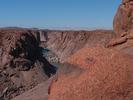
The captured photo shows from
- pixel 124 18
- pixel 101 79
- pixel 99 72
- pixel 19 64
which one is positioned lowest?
pixel 19 64

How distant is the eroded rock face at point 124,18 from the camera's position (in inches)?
507

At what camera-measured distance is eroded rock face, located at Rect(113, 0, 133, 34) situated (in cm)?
1287

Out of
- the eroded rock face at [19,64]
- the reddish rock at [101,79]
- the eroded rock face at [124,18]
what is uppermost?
the eroded rock face at [124,18]

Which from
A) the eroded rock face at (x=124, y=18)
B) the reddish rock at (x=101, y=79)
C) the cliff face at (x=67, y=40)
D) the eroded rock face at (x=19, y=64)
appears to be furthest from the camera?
the cliff face at (x=67, y=40)

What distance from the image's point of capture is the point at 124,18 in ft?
43.2

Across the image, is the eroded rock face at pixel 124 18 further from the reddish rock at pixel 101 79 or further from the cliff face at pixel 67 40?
the cliff face at pixel 67 40

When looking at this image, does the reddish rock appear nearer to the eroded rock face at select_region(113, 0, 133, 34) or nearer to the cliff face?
the eroded rock face at select_region(113, 0, 133, 34)

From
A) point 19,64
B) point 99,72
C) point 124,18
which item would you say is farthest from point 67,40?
point 99,72

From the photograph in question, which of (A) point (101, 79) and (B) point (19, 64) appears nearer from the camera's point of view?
(A) point (101, 79)

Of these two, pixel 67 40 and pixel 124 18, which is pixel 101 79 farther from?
pixel 67 40

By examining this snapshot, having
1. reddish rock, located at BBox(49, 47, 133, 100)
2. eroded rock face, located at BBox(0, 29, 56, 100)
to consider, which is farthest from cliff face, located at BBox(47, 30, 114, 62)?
reddish rock, located at BBox(49, 47, 133, 100)

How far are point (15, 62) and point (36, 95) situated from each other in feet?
94.5

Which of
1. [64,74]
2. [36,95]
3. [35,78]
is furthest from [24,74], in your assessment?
[64,74]

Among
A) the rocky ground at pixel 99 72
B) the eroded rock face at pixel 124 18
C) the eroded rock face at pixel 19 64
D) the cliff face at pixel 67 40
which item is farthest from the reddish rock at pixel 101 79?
the cliff face at pixel 67 40
